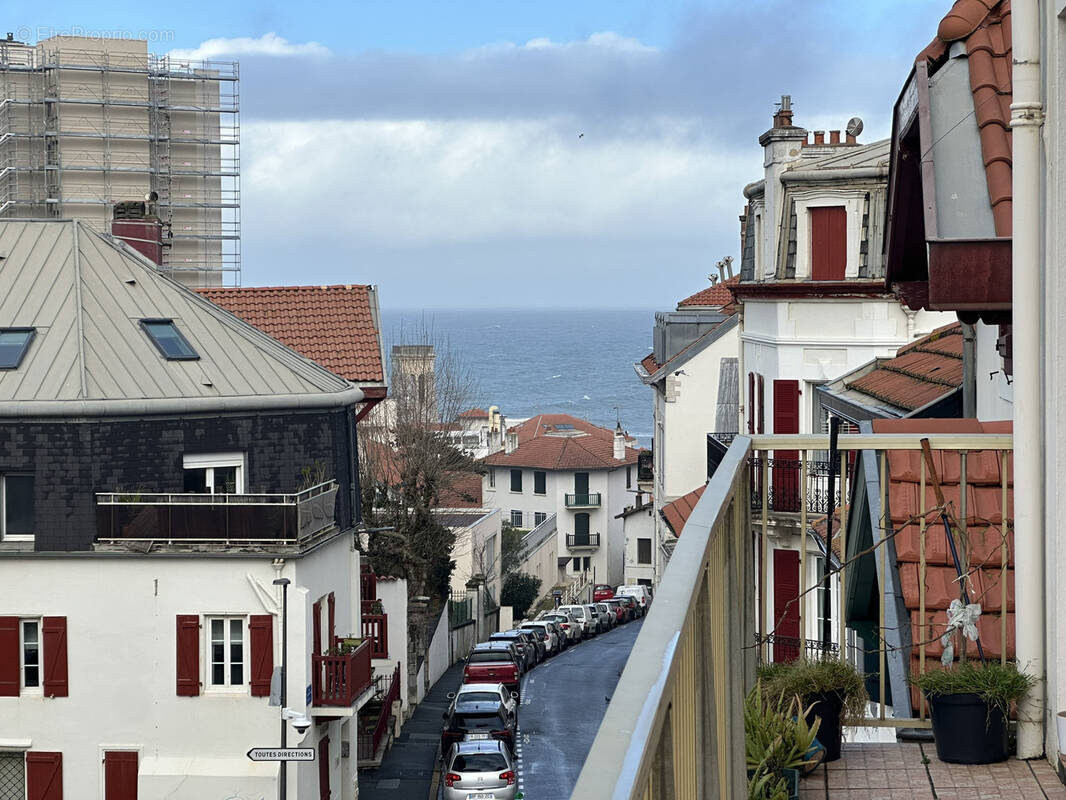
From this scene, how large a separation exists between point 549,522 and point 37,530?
196ft

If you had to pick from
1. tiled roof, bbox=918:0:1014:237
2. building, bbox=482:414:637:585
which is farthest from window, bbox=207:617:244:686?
building, bbox=482:414:637:585

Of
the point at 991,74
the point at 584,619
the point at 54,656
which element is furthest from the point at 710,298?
the point at 991,74

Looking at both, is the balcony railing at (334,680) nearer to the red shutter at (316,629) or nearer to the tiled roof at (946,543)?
the red shutter at (316,629)

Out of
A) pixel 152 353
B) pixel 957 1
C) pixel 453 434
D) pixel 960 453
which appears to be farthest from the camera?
pixel 453 434

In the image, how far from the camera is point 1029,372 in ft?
17.6

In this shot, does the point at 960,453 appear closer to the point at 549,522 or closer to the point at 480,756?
the point at 480,756

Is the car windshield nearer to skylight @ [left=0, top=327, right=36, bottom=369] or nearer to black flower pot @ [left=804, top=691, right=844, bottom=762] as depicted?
skylight @ [left=0, top=327, right=36, bottom=369]

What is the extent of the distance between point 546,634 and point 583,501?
134 ft

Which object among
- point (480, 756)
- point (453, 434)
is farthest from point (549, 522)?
point (480, 756)

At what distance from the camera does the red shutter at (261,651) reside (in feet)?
79.9

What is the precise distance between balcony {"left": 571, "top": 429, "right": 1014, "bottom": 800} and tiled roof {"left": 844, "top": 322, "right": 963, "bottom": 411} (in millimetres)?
6031

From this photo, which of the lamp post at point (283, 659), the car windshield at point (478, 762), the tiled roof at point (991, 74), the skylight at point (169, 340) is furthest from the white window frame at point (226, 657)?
the tiled roof at point (991, 74)

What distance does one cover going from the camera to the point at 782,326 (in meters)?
26.8

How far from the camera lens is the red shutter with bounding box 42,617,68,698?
24.2 metres
